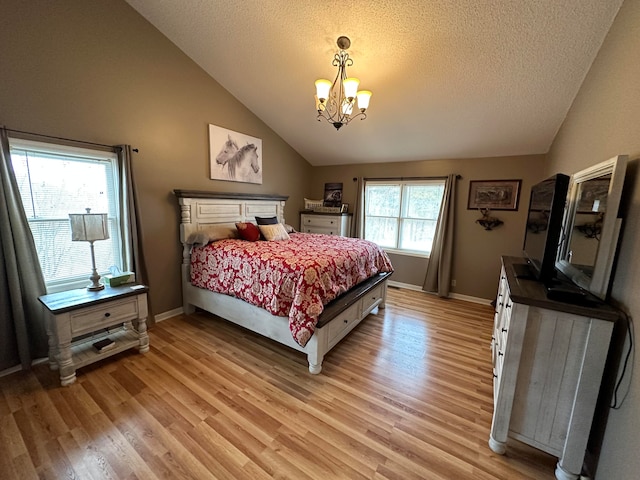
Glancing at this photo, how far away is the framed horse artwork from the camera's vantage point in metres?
3.42

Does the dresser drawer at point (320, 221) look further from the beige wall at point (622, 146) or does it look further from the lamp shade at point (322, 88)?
the beige wall at point (622, 146)

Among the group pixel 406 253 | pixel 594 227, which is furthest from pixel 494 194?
pixel 594 227

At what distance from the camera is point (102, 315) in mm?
2111

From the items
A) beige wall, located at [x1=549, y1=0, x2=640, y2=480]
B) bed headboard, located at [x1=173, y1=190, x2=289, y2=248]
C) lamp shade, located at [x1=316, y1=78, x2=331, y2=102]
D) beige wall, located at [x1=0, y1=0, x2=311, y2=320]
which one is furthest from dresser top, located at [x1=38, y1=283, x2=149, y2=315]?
beige wall, located at [x1=549, y1=0, x2=640, y2=480]

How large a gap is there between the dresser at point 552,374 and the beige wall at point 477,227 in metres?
2.56

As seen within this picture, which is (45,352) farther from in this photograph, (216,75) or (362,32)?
(362,32)

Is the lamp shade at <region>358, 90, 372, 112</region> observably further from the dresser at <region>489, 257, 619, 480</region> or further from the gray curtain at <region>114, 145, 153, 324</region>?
the gray curtain at <region>114, 145, 153, 324</region>

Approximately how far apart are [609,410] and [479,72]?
8.59 feet

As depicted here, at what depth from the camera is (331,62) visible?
2662 mm

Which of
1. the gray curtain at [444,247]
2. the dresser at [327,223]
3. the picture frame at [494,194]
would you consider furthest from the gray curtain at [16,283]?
the picture frame at [494,194]

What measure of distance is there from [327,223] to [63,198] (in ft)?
11.1

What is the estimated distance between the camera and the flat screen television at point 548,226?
4.86 feet

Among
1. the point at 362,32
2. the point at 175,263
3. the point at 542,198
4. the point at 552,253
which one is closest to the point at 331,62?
the point at 362,32

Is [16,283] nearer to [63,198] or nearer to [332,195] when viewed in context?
[63,198]
